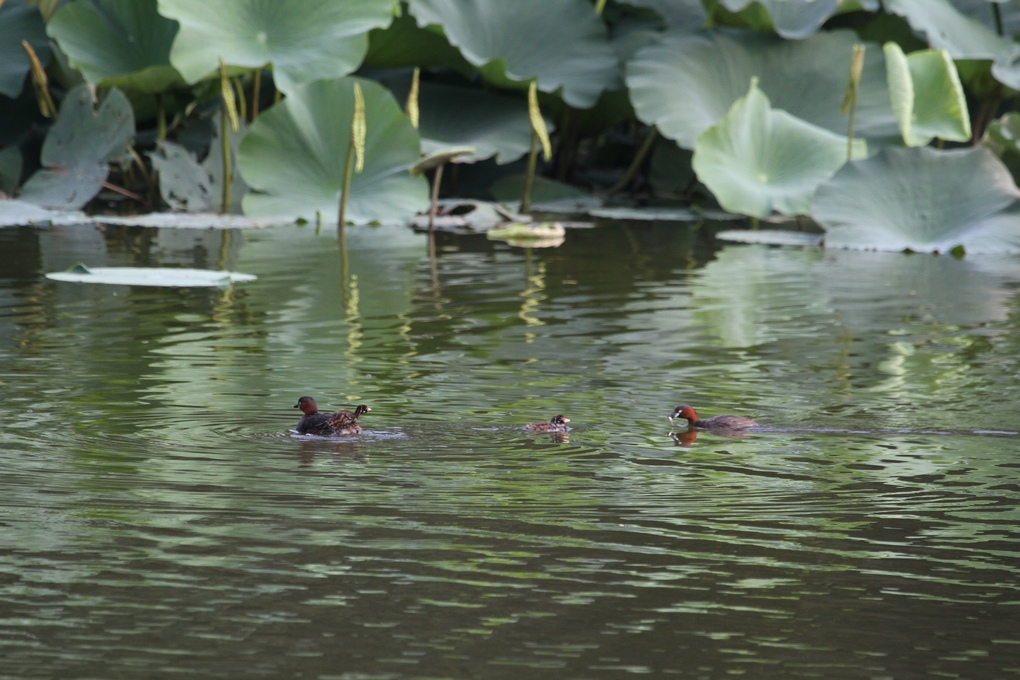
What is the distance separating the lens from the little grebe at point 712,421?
6.24 m

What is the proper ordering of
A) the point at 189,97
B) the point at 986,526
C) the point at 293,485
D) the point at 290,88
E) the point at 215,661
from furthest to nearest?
the point at 189,97 < the point at 290,88 < the point at 293,485 < the point at 986,526 < the point at 215,661

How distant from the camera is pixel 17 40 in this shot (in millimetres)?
16359

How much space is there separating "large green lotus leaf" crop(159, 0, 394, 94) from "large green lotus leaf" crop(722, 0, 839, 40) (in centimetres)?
407

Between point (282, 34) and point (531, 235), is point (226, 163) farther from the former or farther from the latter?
point (531, 235)

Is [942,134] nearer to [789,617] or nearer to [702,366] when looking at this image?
[702,366]

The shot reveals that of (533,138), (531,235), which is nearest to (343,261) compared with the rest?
(531,235)

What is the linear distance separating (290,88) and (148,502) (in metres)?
9.99

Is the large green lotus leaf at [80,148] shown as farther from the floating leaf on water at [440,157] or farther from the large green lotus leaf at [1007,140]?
the large green lotus leaf at [1007,140]

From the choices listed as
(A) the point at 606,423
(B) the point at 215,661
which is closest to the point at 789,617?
(B) the point at 215,661

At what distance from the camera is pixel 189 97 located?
15953 mm

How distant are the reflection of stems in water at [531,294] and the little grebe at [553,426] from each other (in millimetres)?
2457

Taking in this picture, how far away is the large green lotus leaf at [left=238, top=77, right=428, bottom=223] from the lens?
45.3ft

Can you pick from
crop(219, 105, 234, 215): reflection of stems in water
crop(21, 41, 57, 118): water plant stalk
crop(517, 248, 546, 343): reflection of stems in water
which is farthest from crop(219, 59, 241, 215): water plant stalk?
crop(517, 248, 546, 343): reflection of stems in water

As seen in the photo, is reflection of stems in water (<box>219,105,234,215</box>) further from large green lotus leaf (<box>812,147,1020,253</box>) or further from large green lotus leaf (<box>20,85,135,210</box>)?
large green lotus leaf (<box>812,147,1020,253</box>)
